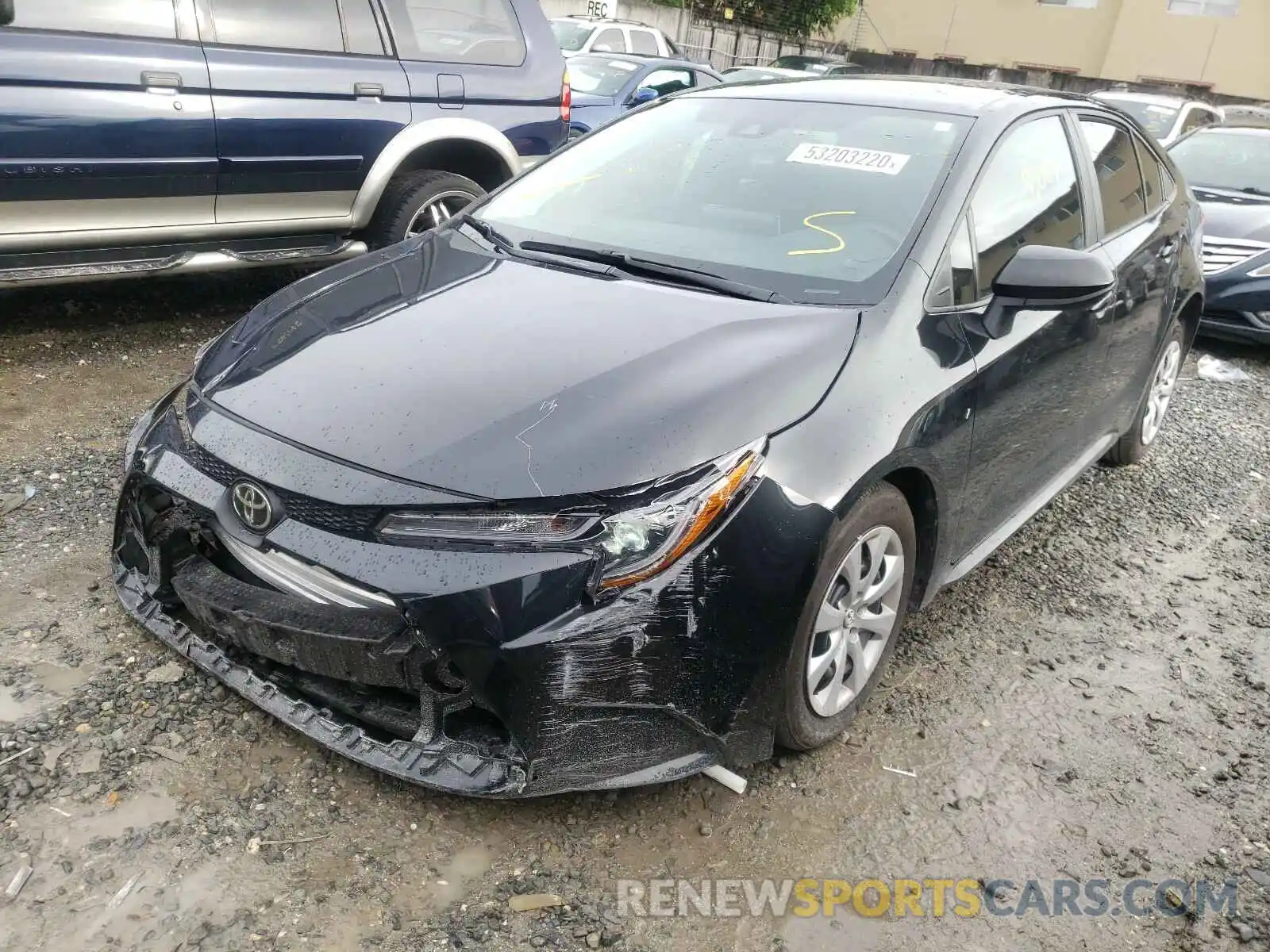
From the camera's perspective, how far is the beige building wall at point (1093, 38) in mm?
24625

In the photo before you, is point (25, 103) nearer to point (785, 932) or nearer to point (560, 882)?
point (560, 882)

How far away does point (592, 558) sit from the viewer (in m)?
1.96

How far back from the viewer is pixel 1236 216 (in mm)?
6988

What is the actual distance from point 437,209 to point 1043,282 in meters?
3.54

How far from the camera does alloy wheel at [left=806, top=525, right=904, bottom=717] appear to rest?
92.5 inches

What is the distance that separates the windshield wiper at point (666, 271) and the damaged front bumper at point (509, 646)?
0.71m

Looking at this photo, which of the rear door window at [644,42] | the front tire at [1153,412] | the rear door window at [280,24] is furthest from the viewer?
the rear door window at [644,42]

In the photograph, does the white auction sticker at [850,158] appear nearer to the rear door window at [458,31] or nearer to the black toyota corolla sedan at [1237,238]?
the rear door window at [458,31]

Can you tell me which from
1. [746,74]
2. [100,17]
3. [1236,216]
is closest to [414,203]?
[100,17]

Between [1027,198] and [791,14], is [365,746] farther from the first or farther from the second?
[791,14]

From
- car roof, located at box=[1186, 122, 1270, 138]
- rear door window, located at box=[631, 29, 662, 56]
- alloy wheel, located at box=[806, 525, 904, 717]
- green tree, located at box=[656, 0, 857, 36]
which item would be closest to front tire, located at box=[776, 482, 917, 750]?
alloy wheel, located at box=[806, 525, 904, 717]

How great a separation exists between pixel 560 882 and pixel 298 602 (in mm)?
819

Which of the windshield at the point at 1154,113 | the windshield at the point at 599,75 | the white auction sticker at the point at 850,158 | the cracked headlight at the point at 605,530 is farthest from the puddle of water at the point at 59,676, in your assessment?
the windshield at the point at 1154,113

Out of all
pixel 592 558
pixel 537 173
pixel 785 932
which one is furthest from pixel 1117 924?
pixel 537 173
